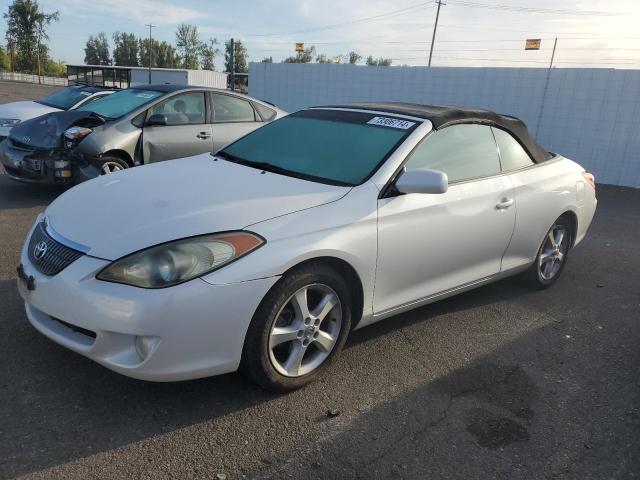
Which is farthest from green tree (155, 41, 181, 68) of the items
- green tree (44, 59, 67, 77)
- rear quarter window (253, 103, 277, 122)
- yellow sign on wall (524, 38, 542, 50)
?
rear quarter window (253, 103, 277, 122)

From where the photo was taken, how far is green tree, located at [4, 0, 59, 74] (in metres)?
76.6

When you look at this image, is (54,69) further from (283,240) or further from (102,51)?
(283,240)

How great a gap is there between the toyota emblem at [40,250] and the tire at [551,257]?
Result: 12.2ft

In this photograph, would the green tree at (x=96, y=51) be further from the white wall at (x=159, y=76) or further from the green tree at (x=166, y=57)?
the white wall at (x=159, y=76)

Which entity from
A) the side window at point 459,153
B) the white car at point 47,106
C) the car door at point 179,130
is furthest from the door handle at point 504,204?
the white car at point 47,106

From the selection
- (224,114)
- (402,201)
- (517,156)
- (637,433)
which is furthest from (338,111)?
(224,114)

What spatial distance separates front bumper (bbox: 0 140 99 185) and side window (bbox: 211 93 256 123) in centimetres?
182

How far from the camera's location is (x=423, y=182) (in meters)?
3.18

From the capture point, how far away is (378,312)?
132 inches

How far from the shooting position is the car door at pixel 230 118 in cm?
739

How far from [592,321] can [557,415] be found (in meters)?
1.64

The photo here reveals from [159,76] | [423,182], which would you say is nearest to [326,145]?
[423,182]

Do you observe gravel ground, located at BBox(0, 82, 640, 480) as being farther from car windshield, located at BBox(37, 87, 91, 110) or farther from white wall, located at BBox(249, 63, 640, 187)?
white wall, located at BBox(249, 63, 640, 187)

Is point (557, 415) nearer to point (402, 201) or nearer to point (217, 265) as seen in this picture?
point (402, 201)
